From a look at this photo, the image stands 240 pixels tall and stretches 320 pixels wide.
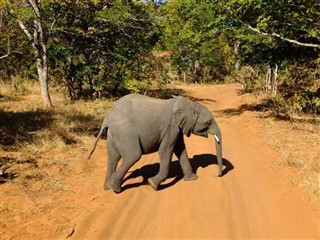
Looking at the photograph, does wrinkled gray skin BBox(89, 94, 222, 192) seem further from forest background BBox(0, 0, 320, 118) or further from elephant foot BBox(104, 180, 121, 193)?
forest background BBox(0, 0, 320, 118)

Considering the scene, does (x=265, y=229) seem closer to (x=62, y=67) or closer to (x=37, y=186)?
(x=37, y=186)

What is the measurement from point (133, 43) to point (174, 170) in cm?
1220

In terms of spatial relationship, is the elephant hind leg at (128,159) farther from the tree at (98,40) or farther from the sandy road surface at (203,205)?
the tree at (98,40)

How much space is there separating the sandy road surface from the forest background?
16.5ft

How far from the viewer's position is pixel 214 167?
9805 millimetres

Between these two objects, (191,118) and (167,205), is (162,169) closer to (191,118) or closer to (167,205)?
(167,205)

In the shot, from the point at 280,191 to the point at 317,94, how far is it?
9.49 metres

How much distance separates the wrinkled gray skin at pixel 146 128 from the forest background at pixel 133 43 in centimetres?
437

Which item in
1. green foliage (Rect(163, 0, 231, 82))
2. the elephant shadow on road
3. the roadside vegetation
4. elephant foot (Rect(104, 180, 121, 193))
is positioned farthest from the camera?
green foliage (Rect(163, 0, 231, 82))

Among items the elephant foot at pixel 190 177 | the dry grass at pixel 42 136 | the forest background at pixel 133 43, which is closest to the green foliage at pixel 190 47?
the forest background at pixel 133 43

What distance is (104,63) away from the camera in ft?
68.7

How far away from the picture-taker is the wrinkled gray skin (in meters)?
7.95

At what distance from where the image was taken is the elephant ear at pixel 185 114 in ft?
27.2

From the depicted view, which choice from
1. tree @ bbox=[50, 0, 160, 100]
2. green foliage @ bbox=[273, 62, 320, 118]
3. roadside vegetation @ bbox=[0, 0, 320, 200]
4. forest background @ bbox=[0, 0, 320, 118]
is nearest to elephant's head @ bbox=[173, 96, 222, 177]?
roadside vegetation @ bbox=[0, 0, 320, 200]
